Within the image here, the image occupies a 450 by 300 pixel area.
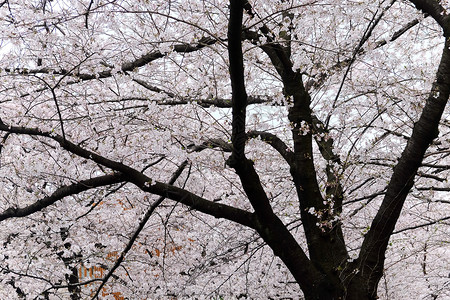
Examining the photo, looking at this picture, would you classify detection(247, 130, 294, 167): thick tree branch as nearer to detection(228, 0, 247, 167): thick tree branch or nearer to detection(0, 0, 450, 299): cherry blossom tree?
detection(0, 0, 450, 299): cherry blossom tree

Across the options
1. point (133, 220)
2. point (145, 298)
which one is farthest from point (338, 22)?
point (145, 298)

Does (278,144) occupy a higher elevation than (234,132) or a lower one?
higher

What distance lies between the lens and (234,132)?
3.97 m

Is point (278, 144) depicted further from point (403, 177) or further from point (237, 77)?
point (237, 77)

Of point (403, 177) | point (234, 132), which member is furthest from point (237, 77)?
point (403, 177)

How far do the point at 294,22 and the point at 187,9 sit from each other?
1.66 meters

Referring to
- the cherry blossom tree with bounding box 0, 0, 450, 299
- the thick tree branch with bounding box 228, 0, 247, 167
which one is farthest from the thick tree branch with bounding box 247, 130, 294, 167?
the thick tree branch with bounding box 228, 0, 247, 167

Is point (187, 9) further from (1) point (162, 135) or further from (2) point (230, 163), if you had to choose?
(2) point (230, 163)

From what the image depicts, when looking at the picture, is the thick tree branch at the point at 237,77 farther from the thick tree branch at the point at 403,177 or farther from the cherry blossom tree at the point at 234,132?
the thick tree branch at the point at 403,177

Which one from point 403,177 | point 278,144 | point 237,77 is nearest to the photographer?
point 237,77

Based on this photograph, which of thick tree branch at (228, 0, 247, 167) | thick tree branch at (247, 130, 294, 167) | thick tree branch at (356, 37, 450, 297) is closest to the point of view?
thick tree branch at (228, 0, 247, 167)

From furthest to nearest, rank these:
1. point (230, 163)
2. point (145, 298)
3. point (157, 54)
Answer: point (145, 298) < point (157, 54) < point (230, 163)

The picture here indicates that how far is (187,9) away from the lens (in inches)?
251

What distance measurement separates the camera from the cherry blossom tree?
440cm
